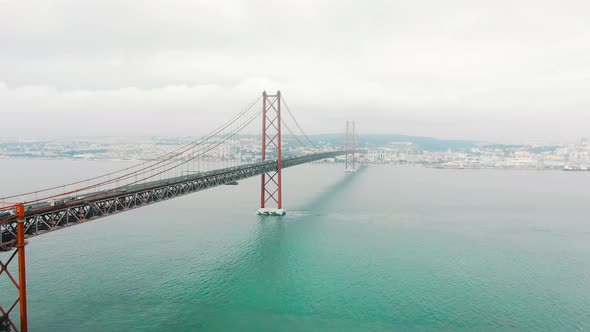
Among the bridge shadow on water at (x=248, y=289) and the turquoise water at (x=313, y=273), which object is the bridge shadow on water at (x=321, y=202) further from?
the bridge shadow on water at (x=248, y=289)

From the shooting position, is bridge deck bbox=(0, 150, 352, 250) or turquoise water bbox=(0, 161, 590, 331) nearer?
bridge deck bbox=(0, 150, 352, 250)

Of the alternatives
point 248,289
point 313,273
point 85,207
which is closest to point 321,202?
point 313,273

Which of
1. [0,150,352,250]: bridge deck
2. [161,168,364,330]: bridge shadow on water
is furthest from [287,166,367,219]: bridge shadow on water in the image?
[0,150,352,250]: bridge deck

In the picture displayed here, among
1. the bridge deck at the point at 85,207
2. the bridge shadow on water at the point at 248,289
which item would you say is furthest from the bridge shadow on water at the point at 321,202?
the bridge deck at the point at 85,207

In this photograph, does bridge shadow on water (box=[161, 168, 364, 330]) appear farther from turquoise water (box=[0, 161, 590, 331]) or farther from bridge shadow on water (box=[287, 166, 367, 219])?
bridge shadow on water (box=[287, 166, 367, 219])

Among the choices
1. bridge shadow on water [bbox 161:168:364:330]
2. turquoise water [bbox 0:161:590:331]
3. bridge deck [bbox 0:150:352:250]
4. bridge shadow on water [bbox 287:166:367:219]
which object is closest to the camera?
bridge deck [bbox 0:150:352:250]

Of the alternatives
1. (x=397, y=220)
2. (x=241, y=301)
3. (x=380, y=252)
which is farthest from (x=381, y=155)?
(x=241, y=301)
